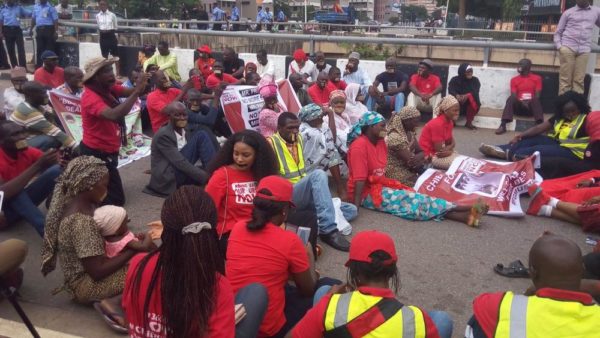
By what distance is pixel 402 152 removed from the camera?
6500 mm

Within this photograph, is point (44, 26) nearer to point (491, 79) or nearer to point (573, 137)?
point (491, 79)

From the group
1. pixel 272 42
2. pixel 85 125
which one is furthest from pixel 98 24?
pixel 85 125

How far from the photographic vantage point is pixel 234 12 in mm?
28562

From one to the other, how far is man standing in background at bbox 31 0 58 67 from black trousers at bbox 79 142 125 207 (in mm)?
8819

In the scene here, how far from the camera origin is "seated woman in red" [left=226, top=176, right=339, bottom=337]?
3.31m

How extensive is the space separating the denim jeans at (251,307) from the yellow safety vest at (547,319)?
127 centimetres

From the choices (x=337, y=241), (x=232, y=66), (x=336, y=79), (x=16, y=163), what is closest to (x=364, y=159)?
(x=337, y=241)

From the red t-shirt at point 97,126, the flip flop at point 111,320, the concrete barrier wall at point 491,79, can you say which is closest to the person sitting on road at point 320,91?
the concrete barrier wall at point 491,79

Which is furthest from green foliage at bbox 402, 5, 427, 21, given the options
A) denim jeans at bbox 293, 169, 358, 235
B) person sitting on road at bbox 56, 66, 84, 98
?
denim jeans at bbox 293, 169, 358, 235

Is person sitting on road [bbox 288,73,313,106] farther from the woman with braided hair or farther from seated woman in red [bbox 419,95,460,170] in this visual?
the woman with braided hair

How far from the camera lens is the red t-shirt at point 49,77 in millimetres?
8745

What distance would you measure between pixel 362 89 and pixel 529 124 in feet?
9.98

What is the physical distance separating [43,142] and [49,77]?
271 cm

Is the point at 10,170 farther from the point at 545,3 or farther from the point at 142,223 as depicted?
the point at 545,3
